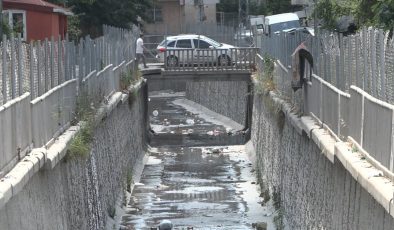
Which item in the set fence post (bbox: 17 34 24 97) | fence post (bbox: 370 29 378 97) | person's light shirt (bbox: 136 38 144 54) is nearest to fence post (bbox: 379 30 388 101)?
fence post (bbox: 370 29 378 97)

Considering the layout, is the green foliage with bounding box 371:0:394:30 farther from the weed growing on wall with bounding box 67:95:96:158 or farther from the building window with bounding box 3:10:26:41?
the building window with bounding box 3:10:26:41

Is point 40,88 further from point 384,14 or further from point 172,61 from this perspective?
point 172,61

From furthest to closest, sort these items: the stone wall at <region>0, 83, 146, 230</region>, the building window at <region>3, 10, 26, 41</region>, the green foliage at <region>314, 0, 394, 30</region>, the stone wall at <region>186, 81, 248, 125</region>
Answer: the stone wall at <region>186, 81, 248, 125</region> → the building window at <region>3, 10, 26, 41</region> → the green foliage at <region>314, 0, 394, 30</region> → the stone wall at <region>0, 83, 146, 230</region>

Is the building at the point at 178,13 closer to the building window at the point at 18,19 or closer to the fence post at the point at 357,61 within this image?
the building window at the point at 18,19

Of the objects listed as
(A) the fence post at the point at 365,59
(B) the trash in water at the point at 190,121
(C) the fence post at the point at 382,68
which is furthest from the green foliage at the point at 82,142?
(B) the trash in water at the point at 190,121

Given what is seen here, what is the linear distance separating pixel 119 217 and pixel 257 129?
39.2 feet

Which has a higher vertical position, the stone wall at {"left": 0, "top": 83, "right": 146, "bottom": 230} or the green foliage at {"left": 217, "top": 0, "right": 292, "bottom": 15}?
the green foliage at {"left": 217, "top": 0, "right": 292, "bottom": 15}

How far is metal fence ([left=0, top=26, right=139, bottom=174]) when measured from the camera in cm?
1180

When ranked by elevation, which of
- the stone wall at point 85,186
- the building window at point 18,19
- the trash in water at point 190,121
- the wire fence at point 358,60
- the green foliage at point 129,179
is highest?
the wire fence at point 358,60

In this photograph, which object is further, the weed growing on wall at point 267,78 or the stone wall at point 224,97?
the stone wall at point 224,97

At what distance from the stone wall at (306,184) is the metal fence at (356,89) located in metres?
0.57

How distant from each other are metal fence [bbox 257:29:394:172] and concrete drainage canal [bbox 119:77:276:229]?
5.03 m

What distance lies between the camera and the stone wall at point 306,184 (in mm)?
12352

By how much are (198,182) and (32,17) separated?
13570mm
